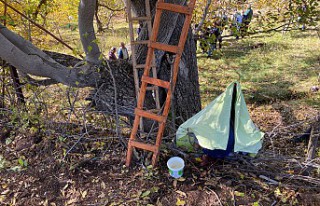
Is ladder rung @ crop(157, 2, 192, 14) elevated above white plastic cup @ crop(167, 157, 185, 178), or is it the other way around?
ladder rung @ crop(157, 2, 192, 14)

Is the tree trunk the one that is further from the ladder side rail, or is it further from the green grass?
the green grass

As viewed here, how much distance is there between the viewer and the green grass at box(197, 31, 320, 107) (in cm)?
681

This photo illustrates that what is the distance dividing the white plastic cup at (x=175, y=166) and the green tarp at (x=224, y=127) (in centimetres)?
23

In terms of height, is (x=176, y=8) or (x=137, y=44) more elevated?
(x=176, y=8)

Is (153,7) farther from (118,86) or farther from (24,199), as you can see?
(24,199)

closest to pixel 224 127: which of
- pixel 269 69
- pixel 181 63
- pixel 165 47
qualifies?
pixel 165 47

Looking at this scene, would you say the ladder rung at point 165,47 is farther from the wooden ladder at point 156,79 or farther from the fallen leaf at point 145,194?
the fallen leaf at point 145,194

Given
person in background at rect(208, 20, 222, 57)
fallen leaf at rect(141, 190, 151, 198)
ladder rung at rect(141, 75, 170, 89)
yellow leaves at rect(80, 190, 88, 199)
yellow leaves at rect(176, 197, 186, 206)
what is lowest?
yellow leaves at rect(80, 190, 88, 199)

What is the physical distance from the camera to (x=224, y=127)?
2.42 metres

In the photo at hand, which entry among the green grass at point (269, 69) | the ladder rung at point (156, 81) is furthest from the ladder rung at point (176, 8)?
the green grass at point (269, 69)

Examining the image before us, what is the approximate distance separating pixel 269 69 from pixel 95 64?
687 cm

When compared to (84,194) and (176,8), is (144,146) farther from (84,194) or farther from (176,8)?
(176,8)

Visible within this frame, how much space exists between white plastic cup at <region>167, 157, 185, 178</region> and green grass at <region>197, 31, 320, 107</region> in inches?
158

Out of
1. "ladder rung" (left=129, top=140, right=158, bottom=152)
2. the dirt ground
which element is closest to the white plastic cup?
the dirt ground
